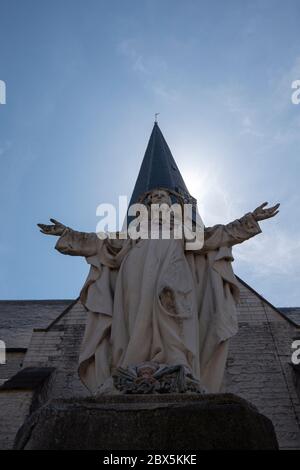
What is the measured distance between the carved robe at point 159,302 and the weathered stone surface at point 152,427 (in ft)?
3.53

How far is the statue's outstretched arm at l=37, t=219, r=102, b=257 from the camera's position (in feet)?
15.6

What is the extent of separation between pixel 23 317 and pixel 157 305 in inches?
520

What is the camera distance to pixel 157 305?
397 cm

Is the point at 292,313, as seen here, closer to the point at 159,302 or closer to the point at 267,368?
the point at 267,368

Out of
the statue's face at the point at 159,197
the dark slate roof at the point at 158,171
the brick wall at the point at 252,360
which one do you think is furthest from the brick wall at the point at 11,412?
the dark slate roof at the point at 158,171

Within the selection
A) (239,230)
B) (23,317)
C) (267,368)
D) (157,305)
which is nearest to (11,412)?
(267,368)

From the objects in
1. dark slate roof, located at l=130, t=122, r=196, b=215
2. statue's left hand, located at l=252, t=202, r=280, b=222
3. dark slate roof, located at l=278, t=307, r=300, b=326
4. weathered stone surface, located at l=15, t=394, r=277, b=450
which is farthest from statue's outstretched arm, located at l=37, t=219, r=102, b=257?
dark slate roof, located at l=278, t=307, r=300, b=326

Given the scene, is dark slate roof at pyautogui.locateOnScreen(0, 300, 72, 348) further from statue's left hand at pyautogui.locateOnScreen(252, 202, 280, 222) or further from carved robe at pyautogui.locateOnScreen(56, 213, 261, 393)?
statue's left hand at pyautogui.locateOnScreen(252, 202, 280, 222)

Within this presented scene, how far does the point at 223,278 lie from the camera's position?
14.7 ft

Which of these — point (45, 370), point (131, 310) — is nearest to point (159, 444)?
point (131, 310)

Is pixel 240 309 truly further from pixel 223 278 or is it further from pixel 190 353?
pixel 190 353

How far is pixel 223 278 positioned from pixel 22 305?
15.1 m

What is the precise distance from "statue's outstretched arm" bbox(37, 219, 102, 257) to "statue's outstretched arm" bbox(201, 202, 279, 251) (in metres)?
1.14
